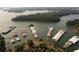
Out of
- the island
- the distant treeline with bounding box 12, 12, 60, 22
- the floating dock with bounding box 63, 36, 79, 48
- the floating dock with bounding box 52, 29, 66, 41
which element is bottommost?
the floating dock with bounding box 63, 36, 79, 48

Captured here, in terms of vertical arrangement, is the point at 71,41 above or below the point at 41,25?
below

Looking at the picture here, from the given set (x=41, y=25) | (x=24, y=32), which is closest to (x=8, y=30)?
(x=24, y=32)

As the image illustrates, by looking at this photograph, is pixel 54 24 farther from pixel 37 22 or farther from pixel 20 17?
pixel 20 17

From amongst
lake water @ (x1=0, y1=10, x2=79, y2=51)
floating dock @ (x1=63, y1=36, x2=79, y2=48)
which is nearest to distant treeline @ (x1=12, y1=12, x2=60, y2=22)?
lake water @ (x1=0, y1=10, x2=79, y2=51)

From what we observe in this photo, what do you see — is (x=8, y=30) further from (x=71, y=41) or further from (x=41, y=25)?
(x=71, y=41)

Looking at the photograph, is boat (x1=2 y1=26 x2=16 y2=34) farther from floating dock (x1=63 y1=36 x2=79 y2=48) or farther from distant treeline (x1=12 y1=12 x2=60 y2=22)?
floating dock (x1=63 y1=36 x2=79 y2=48)

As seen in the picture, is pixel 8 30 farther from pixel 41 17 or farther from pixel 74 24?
pixel 74 24

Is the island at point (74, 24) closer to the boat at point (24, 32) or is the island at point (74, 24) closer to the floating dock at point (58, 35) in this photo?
the floating dock at point (58, 35)

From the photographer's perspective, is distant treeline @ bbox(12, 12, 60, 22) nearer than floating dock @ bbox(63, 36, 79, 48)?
No

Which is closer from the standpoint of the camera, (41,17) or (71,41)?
(71,41)
